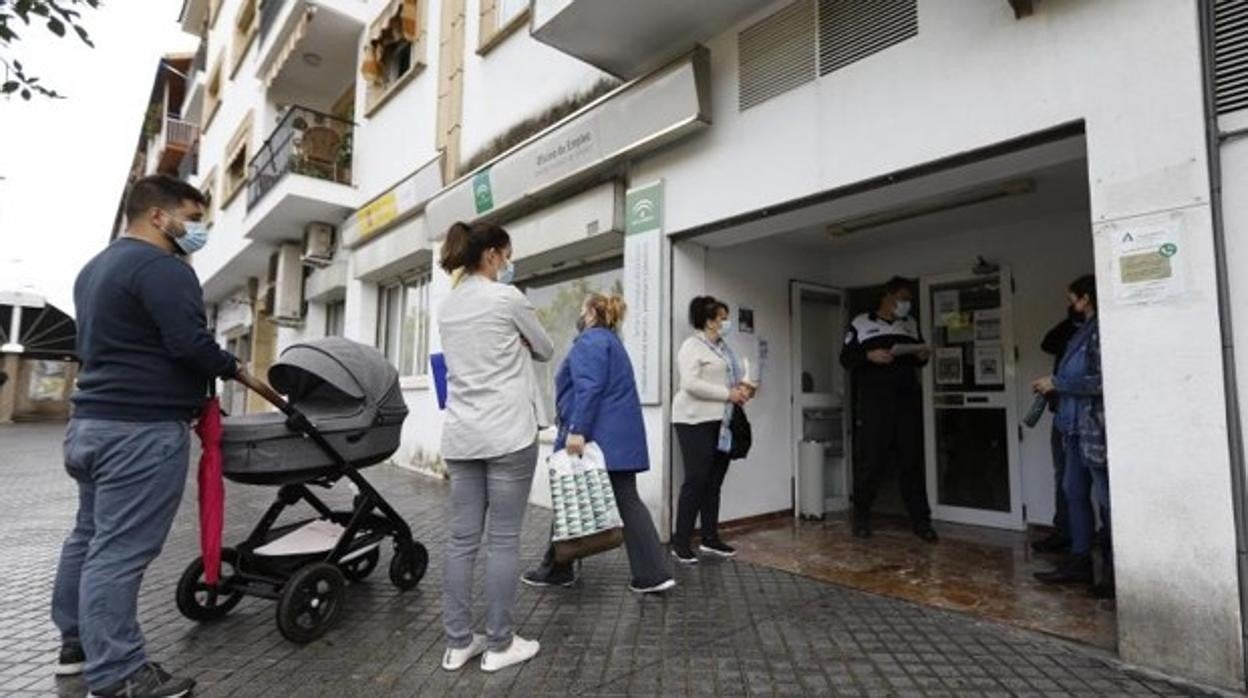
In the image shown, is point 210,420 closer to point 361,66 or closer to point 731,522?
point 731,522

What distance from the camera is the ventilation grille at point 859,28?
4.07 meters

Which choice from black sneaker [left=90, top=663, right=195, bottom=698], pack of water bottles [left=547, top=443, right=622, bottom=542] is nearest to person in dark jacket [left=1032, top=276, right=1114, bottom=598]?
pack of water bottles [left=547, top=443, right=622, bottom=542]

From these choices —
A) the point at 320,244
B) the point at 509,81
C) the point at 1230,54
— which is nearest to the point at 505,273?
the point at 1230,54

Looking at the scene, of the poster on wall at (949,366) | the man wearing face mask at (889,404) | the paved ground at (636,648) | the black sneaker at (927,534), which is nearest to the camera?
the paved ground at (636,648)

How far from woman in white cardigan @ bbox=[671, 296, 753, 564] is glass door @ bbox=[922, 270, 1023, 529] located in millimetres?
2277

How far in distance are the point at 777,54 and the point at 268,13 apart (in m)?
11.8

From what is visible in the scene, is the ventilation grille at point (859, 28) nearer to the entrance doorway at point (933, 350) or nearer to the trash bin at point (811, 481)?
the entrance doorway at point (933, 350)

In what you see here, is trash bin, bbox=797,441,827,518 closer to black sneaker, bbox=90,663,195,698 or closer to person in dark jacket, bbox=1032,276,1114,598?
person in dark jacket, bbox=1032,276,1114,598

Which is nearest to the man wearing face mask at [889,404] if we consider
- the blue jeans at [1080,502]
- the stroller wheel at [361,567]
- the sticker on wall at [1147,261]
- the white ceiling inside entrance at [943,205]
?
the white ceiling inside entrance at [943,205]

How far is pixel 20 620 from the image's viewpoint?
3521mm

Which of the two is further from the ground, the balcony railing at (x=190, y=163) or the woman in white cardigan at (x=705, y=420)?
the balcony railing at (x=190, y=163)

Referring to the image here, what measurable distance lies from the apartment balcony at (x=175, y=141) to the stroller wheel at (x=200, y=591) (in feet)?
82.7

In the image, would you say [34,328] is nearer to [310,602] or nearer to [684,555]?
[310,602]

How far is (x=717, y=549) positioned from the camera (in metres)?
4.94
